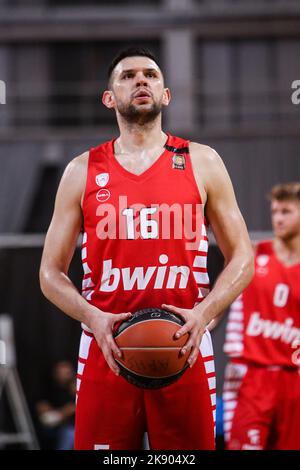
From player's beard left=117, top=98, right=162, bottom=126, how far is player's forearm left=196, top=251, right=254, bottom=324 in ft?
1.93

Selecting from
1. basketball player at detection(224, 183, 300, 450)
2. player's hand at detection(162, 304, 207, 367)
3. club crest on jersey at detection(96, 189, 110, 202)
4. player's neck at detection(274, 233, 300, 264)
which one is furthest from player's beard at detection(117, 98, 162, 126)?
player's neck at detection(274, 233, 300, 264)

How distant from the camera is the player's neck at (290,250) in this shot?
436 cm

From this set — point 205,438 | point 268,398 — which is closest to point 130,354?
point 205,438

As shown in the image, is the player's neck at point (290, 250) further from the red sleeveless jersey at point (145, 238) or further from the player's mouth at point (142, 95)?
the player's mouth at point (142, 95)

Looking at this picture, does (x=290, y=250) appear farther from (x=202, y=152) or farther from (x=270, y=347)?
(x=202, y=152)

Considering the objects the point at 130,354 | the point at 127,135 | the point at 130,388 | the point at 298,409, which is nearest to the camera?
the point at 130,354

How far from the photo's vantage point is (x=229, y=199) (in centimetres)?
281

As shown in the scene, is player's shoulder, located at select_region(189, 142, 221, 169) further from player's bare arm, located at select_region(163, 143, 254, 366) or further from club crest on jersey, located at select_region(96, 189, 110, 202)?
club crest on jersey, located at select_region(96, 189, 110, 202)

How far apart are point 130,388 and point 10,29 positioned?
452 inches

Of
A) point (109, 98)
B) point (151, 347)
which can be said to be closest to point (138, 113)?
point (109, 98)

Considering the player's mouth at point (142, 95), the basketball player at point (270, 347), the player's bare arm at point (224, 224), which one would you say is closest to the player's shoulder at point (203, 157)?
the player's bare arm at point (224, 224)

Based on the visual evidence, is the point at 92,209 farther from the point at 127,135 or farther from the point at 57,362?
the point at 57,362

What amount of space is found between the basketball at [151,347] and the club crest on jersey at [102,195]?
0.45 meters

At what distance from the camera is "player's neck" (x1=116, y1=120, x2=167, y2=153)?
2852 mm
